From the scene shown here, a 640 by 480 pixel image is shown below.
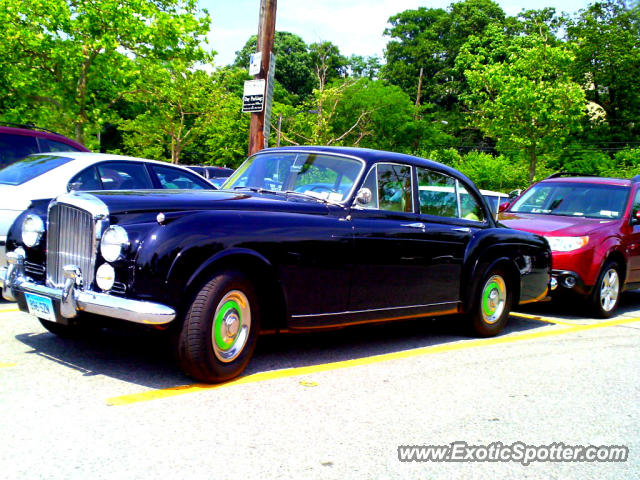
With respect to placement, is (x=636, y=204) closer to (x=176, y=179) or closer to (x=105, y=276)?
(x=176, y=179)

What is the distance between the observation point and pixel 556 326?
25.5ft

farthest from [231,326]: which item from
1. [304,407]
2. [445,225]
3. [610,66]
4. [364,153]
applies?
[610,66]

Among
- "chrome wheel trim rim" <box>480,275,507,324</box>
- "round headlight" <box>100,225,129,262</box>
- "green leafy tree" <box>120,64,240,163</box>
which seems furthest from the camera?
"green leafy tree" <box>120,64,240,163</box>

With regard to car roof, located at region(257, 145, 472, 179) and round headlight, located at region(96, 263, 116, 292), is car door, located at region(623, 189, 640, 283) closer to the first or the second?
car roof, located at region(257, 145, 472, 179)

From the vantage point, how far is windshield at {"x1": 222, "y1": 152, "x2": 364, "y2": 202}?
5.45 meters

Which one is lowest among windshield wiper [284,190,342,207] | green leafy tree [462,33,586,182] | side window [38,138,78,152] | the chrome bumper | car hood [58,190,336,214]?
the chrome bumper

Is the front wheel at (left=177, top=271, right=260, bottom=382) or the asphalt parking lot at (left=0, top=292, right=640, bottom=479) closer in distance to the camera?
the asphalt parking lot at (left=0, top=292, right=640, bottom=479)

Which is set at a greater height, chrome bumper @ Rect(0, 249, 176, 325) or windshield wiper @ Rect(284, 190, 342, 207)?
windshield wiper @ Rect(284, 190, 342, 207)

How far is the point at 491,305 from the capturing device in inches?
270

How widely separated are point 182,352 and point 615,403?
123 inches

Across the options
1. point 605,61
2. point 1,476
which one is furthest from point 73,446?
point 605,61

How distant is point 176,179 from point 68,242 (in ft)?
11.0

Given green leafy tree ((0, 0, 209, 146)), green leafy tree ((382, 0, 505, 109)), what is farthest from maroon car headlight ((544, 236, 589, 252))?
green leafy tree ((382, 0, 505, 109))

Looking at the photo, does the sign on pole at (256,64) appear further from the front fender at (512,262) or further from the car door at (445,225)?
the front fender at (512,262)
